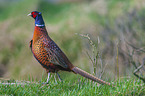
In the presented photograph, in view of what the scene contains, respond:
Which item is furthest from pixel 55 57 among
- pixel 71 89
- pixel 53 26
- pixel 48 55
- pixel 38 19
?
pixel 53 26

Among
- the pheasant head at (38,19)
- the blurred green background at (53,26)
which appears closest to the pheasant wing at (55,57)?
the pheasant head at (38,19)

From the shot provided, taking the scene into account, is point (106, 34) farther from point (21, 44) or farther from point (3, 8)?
point (3, 8)

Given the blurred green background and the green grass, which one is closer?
the green grass

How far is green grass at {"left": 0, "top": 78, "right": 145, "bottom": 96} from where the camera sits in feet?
14.6

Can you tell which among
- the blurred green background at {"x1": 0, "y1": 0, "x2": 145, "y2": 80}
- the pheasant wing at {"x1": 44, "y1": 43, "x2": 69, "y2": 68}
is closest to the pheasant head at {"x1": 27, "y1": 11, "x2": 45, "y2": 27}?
the pheasant wing at {"x1": 44, "y1": 43, "x2": 69, "y2": 68}

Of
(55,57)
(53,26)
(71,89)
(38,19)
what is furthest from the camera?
(53,26)

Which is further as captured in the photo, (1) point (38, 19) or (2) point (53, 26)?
(2) point (53, 26)

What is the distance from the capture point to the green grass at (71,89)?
14.6 ft

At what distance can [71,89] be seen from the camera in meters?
4.79

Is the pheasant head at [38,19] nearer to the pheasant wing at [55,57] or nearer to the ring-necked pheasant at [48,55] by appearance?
the ring-necked pheasant at [48,55]

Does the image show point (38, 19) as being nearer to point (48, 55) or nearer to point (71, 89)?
point (48, 55)

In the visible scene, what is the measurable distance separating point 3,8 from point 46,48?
45.4 ft

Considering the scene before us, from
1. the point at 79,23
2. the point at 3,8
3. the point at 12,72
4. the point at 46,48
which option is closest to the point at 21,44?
the point at 12,72

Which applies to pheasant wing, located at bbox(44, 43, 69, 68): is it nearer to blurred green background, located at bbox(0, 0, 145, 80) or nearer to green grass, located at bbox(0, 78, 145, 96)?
green grass, located at bbox(0, 78, 145, 96)
